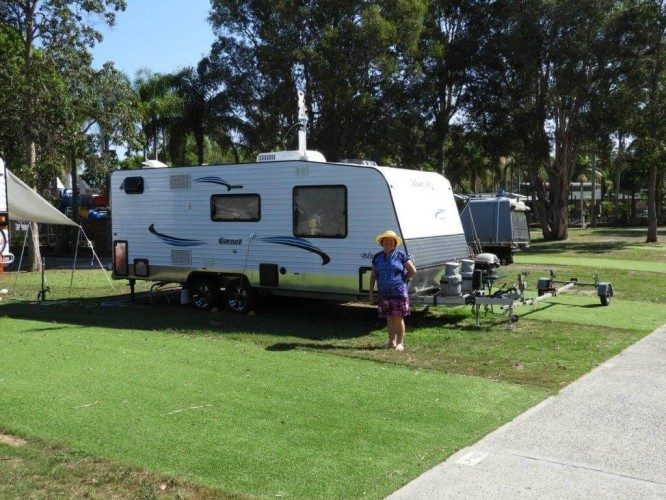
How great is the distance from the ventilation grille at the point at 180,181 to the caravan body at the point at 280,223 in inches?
0.8

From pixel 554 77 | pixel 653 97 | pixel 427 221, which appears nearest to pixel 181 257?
pixel 427 221

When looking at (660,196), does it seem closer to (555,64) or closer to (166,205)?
(555,64)

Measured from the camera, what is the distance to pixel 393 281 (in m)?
9.39

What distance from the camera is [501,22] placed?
34.8 metres

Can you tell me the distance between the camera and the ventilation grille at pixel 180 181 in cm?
1297

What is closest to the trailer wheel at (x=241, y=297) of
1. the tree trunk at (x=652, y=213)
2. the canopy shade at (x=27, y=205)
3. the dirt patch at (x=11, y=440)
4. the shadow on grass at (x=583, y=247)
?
the canopy shade at (x=27, y=205)

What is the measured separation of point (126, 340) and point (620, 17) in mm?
28427

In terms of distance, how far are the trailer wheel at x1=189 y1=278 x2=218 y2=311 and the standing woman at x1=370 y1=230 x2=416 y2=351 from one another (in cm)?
444

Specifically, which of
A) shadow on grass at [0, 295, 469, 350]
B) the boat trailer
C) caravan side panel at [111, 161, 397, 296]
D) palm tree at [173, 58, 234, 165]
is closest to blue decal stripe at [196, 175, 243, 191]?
caravan side panel at [111, 161, 397, 296]

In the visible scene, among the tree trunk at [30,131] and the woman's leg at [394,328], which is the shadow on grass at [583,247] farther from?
the woman's leg at [394,328]

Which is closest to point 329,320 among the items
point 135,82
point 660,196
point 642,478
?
point 642,478

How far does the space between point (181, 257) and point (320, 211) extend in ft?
10.2

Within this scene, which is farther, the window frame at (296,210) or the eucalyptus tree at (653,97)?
the eucalyptus tree at (653,97)

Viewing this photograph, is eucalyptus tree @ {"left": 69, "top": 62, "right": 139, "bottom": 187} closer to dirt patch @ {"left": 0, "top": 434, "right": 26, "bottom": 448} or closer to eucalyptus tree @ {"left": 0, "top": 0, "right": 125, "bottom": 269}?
eucalyptus tree @ {"left": 0, "top": 0, "right": 125, "bottom": 269}
